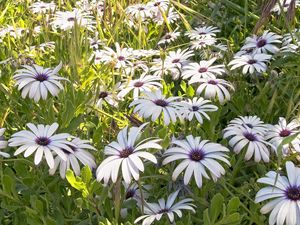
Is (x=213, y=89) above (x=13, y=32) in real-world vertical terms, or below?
above

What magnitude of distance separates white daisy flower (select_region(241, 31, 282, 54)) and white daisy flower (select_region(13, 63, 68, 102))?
2.44ft

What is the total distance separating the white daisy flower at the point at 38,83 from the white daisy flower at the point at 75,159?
29cm

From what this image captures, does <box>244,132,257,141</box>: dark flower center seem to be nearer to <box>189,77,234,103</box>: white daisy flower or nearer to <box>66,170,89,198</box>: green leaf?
<box>189,77,234,103</box>: white daisy flower

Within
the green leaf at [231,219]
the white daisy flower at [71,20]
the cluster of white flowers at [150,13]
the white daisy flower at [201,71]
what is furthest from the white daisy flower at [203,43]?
the green leaf at [231,219]

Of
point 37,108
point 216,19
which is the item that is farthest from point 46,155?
point 216,19

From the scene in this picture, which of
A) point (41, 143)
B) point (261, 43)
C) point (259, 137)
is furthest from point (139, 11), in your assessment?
point (41, 143)

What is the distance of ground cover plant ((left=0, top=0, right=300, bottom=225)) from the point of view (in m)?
→ 1.38

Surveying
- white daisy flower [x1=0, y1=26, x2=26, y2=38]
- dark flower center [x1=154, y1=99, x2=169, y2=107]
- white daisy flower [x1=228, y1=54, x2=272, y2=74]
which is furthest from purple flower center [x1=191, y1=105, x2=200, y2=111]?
white daisy flower [x1=0, y1=26, x2=26, y2=38]

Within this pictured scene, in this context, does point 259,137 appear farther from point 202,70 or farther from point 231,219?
point 202,70

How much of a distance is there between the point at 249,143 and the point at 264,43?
727mm

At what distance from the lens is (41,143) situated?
1.44 m

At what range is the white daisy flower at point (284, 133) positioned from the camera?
5.29ft

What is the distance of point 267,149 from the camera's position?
1567mm

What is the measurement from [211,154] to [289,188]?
0.21 m
